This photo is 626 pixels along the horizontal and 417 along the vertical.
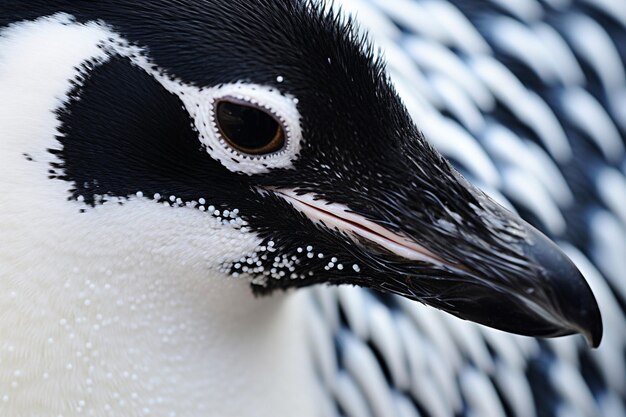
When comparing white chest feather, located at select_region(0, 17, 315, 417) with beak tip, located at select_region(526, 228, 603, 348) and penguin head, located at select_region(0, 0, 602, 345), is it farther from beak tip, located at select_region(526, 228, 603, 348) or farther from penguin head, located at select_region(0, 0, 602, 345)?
beak tip, located at select_region(526, 228, 603, 348)

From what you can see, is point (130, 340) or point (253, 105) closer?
point (253, 105)

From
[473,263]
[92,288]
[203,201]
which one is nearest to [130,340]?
[92,288]

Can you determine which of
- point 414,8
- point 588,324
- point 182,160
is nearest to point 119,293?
point 182,160

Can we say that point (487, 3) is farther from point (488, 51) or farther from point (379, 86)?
point (379, 86)

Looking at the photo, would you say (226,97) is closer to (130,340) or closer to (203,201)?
(203,201)

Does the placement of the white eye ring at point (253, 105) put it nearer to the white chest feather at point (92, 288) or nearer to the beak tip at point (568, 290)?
the white chest feather at point (92, 288)

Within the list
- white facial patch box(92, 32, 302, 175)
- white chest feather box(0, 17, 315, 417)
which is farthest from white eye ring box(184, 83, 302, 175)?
white chest feather box(0, 17, 315, 417)

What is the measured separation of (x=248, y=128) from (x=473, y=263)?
1.14 feet

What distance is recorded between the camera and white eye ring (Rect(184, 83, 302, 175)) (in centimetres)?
148

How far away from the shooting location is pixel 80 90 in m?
1.51

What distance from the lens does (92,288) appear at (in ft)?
5.15

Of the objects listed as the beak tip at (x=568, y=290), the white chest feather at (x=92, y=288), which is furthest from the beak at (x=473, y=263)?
the white chest feather at (x=92, y=288)

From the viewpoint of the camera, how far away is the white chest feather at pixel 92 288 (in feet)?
4.91

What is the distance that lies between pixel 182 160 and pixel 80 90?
16 centimetres
